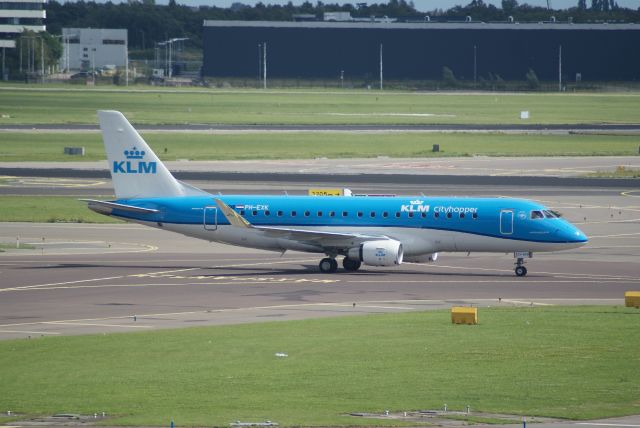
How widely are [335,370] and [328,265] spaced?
24.5 metres

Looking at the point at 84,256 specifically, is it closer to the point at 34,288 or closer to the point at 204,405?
the point at 34,288

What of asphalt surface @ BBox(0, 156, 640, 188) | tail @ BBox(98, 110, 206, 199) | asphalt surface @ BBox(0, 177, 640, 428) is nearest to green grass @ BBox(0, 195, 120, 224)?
asphalt surface @ BBox(0, 177, 640, 428)

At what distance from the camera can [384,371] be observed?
34344 millimetres

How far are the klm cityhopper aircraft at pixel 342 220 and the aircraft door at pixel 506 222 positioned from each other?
47 mm

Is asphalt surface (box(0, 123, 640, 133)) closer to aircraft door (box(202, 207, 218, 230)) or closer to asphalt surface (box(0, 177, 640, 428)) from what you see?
asphalt surface (box(0, 177, 640, 428))

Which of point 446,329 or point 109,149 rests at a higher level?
point 109,149

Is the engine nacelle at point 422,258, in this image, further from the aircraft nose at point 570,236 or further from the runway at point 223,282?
the aircraft nose at point 570,236

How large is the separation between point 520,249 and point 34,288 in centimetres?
2254

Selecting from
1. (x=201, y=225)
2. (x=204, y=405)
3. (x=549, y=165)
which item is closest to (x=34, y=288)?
(x=201, y=225)

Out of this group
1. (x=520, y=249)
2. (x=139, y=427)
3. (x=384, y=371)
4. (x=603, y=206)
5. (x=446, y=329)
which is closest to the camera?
(x=139, y=427)

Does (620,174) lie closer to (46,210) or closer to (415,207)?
(46,210)

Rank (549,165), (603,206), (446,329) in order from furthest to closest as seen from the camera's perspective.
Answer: (549,165) < (603,206) < (446,329)

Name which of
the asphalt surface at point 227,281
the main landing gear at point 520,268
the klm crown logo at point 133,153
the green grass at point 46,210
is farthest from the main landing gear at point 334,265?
the green grass at point 46,210

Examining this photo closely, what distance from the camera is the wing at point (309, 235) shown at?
190 feet
